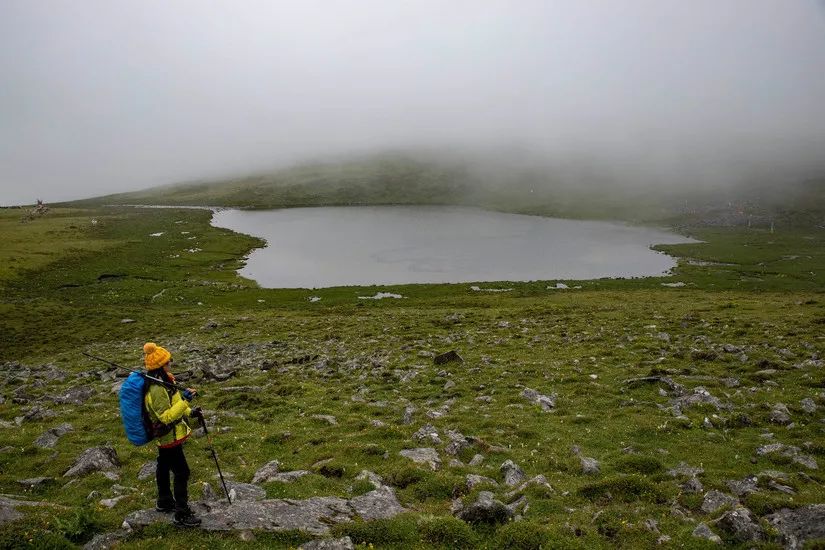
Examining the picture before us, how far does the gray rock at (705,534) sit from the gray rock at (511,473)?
448 cm

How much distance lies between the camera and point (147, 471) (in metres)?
14.3

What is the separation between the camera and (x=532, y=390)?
2209 centimetres

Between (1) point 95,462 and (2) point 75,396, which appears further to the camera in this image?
(2) point 75,396

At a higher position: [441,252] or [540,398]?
[441,252]

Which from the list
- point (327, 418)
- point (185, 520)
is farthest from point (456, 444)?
point (185, 520)

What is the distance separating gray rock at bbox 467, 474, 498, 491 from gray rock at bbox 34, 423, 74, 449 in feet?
48.2

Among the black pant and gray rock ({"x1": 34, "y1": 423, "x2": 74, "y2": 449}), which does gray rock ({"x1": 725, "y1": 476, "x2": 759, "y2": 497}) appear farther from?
gray rock ({"x1": 34, "y1": 423, "x2": 74, "y2": 449})

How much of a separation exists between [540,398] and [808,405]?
9.64m

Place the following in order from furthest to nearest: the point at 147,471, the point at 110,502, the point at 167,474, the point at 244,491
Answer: the point at 147,471, the point at 244,491, the point at 110,502, the point at 167,474

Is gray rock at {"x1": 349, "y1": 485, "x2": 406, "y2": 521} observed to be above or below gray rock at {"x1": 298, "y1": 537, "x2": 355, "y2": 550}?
below

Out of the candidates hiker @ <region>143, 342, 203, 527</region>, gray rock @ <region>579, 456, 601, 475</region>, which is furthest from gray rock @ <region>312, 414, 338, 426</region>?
gray rock @ <region>579, 456, 601, 475</region>

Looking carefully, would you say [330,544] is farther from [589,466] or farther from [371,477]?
[589,466]

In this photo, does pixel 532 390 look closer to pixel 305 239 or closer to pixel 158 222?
pixel 305 239

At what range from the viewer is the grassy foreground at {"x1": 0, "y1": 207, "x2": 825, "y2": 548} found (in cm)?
1103
